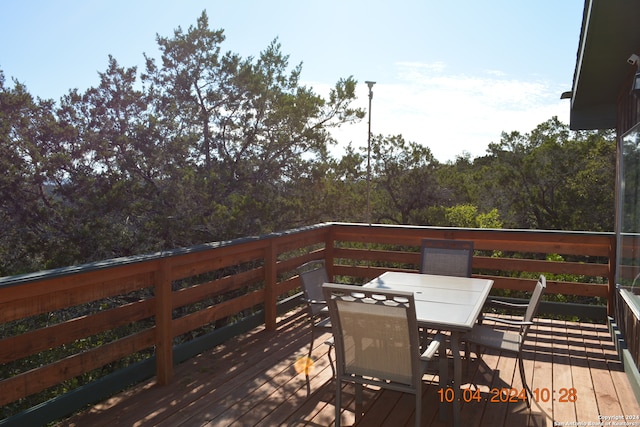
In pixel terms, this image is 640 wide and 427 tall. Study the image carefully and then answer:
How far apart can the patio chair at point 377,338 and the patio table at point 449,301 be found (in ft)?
0.74

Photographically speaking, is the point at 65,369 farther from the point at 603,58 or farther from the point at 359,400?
the point at 603,58

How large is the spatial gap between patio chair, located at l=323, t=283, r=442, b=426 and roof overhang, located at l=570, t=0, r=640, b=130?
2.02 metres

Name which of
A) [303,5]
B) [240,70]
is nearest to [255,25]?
[240,70]

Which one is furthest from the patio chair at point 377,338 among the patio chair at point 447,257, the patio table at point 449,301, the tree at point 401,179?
the tree at point 401,179

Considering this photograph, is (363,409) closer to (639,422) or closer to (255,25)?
(639,422)

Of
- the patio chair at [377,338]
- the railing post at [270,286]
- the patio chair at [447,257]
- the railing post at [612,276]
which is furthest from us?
the railing post at [612,276]

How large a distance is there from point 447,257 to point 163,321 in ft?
8.13

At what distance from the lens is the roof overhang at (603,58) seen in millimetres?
2756

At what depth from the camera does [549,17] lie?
6594mm

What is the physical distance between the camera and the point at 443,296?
333 centimetres

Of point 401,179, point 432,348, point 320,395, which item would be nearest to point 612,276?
point 432,348

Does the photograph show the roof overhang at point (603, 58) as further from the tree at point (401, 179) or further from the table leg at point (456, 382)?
the tree at point (401, 179)

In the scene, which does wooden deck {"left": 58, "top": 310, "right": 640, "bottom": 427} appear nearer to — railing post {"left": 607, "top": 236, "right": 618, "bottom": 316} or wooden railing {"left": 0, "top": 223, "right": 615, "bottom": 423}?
wooden railing {"left": 0, "top": 223, "right": 615, "bottom": 423}

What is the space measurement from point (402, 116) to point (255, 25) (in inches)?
267
